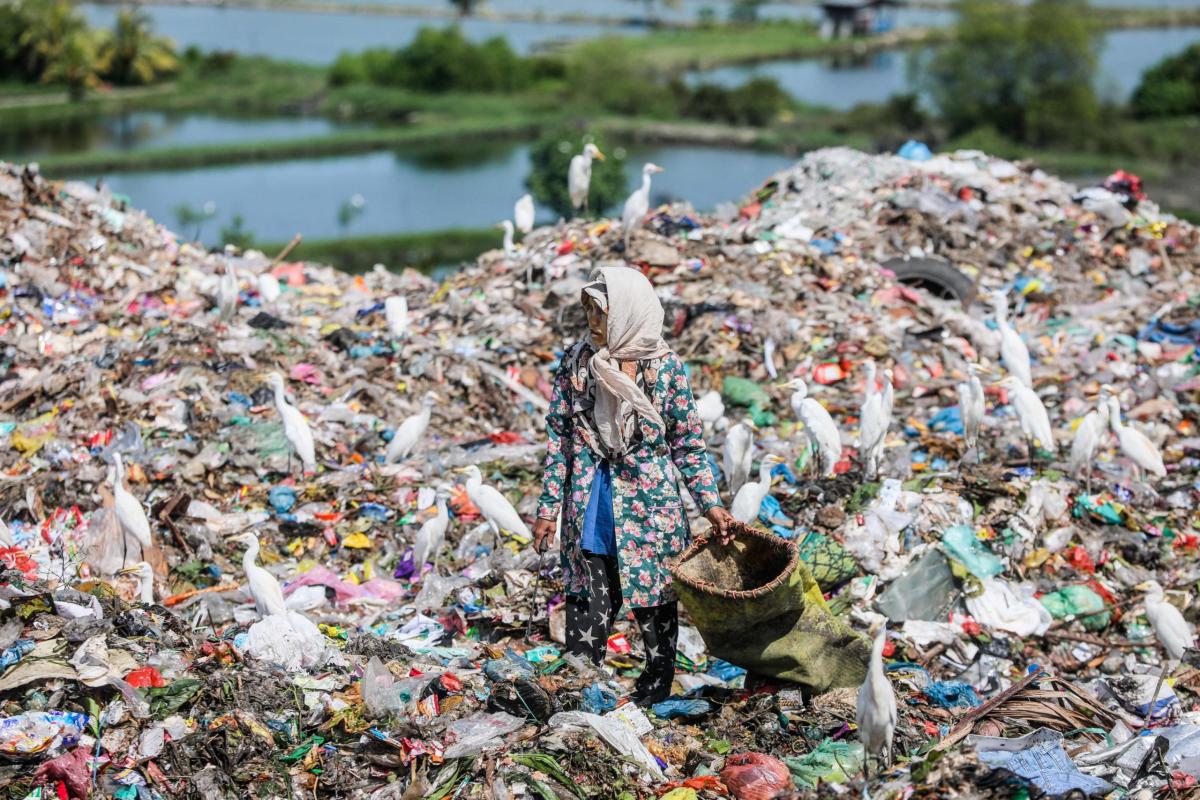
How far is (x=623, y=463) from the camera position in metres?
3.77

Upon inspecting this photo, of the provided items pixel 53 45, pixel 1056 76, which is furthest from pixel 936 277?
pixel 53 45

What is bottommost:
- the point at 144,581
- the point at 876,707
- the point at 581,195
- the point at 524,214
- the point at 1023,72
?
the point at 144,581

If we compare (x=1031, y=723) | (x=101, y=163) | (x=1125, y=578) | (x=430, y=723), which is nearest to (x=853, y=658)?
(x=1031, y=723)

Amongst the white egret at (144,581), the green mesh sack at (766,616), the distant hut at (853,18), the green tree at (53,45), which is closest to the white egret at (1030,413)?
the green mesh sack at (766,616)

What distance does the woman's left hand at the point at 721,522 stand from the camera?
377 cm

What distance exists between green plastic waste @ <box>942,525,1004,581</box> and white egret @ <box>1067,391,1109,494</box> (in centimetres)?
81

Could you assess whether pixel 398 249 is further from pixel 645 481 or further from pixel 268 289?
pixel 645 481

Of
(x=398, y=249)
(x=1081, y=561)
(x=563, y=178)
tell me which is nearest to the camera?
(x=1081, y=561)

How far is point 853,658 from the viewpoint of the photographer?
386cm

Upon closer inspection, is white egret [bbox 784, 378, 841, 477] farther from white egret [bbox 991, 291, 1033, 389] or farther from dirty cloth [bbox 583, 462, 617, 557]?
dirty cloth [bbox 583, 462, 617, 557]

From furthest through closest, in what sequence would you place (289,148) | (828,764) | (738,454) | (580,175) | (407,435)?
(289,148) → (580,175) → (407,435) → (738,454) → (828,764)

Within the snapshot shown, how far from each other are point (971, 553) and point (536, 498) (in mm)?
2073

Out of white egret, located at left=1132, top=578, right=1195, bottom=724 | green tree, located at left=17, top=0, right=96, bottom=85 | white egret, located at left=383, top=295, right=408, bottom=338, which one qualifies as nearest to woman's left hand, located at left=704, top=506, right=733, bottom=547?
white egret, located at left=1132, top=578, right=1195, bottom=724

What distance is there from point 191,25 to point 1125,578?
3060 inches
